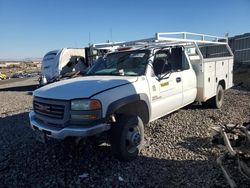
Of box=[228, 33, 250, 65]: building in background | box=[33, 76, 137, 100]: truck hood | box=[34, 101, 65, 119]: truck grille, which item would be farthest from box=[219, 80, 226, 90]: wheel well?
box=[228, 33, 250, 65]: building in background

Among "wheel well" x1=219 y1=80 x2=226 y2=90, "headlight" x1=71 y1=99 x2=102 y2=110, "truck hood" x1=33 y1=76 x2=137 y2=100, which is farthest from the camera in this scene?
"wheel well" x1=219 y1=80 x2=226 y2=90

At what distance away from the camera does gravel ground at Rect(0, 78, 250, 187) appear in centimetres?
381

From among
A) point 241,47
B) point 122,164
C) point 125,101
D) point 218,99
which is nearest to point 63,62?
point 218,99

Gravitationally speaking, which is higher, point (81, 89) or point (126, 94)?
point (81, 89)

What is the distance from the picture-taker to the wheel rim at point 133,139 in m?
4.39

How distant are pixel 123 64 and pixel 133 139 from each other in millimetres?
1752

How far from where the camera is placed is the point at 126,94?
432 centimetres

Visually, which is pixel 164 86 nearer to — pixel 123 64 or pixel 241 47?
pixel 123 64

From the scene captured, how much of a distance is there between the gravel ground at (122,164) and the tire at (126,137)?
6.8 inches

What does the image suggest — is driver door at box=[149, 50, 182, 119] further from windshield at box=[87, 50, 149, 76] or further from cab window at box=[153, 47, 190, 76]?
windshield at box=[87, 50, 149, 76]

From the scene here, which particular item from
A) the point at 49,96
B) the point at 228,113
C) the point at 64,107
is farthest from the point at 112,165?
the point at 228,113

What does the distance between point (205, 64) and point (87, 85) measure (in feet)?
11.8

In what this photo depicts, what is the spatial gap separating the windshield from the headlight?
4.46ft

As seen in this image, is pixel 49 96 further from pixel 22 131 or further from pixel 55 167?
pixel 22 131
